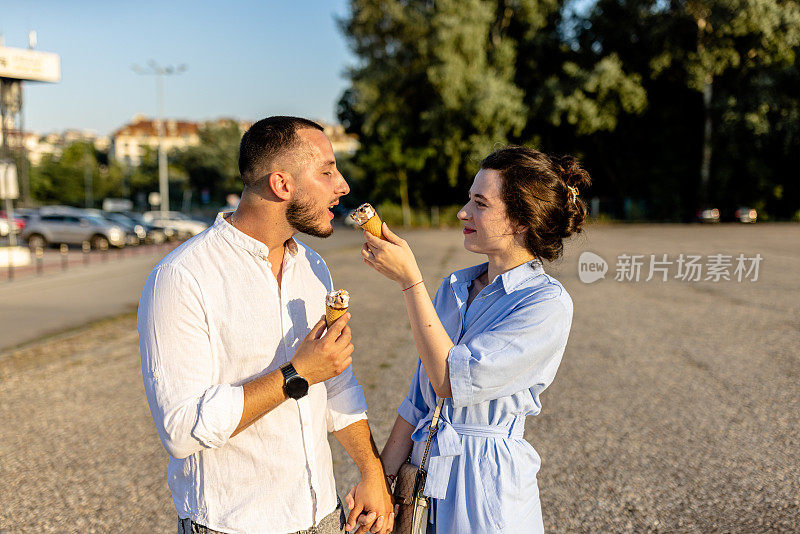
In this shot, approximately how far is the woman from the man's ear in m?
0.31

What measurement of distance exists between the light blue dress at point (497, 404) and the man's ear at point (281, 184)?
2.40 feet

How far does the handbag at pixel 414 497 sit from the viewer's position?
216cm

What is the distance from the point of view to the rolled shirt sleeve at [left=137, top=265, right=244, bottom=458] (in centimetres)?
174

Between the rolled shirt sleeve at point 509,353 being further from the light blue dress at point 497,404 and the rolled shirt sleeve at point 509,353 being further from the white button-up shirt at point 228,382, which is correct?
the white button-up shirt at point 228,382

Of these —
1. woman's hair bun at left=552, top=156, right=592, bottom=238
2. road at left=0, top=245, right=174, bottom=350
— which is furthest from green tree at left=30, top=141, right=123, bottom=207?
woman's hair bun at left=552, top=156, right=592, bottom=238

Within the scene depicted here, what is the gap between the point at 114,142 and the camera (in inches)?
6014

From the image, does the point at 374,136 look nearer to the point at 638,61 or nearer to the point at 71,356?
the point at 638,61

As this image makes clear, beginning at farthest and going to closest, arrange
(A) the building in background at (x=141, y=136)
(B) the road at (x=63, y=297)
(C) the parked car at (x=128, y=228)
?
(A) the building in background at (x=141, y=136), (C) the parked car at (x=128, y=228), (B) the road at (x=63, y=297)

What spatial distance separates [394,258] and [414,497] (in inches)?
33.9

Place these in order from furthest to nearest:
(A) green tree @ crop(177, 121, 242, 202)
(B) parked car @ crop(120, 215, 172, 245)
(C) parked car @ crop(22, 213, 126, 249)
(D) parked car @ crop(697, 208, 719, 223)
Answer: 1. (A) green tree @ crop(177, 121, 242, 202)
2. (D) parked car @ crop(697, 208, 719, 223)
3. (B) parked car @ crop(120, 215, 172, 245)
4. (C) parked car @ crop(22, 213, 126, 249)

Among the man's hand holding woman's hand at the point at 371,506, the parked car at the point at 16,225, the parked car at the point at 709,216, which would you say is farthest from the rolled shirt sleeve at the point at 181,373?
the parked car at the point at 709,216

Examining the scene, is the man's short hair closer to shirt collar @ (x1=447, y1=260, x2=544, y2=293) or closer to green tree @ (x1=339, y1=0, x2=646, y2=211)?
shirt collar @ (x1=447, y1=260, x2=544, y2=293)

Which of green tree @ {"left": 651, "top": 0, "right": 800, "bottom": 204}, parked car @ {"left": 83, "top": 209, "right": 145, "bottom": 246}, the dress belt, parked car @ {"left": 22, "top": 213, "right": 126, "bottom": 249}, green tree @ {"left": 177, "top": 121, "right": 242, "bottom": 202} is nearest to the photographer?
the dress belt

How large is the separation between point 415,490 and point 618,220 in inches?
1739
